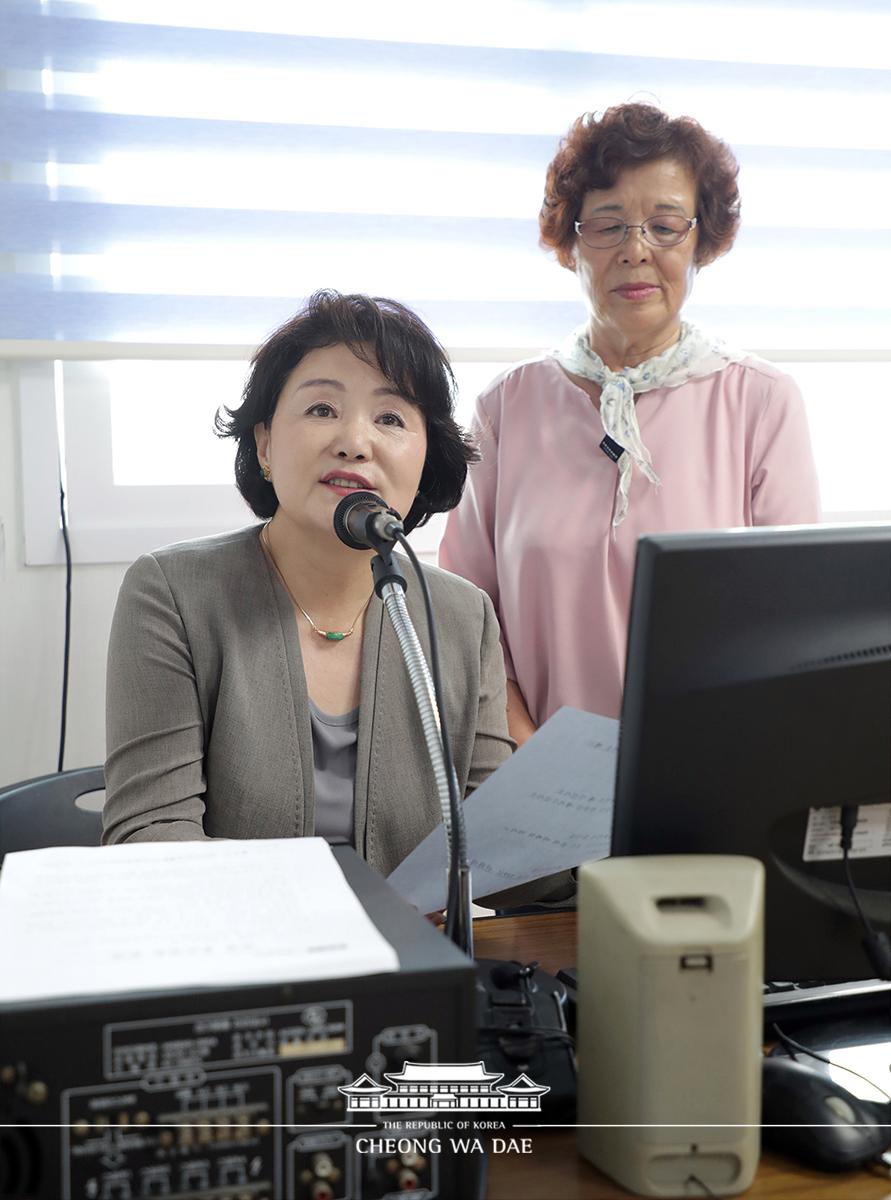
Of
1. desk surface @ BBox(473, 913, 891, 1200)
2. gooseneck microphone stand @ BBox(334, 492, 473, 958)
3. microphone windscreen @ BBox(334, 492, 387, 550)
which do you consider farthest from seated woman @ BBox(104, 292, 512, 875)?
desk surface @ BBox(473, 913, 891, 1200)

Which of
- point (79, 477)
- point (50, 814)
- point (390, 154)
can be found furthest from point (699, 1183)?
point (390, 154)

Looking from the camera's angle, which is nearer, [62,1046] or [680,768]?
[62,1046]

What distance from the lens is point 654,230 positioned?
6.07 ft

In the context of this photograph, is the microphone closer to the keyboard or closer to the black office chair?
the keyboard

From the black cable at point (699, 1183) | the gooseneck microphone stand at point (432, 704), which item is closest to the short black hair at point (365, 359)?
the gooseneck microphone stand at point (432, 704)

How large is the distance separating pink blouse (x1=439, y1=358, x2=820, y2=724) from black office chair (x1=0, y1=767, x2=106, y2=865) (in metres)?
0.68

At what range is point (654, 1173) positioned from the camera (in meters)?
0.73

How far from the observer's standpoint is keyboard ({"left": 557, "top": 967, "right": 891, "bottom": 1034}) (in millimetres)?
980

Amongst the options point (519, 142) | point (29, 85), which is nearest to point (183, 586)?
point (29, 85)

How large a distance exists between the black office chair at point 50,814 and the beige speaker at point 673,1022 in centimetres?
103

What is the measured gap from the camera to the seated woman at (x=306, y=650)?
4.50 ft

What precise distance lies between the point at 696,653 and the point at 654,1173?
323 mm

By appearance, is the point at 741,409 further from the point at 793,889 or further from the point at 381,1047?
the point at 381,1047

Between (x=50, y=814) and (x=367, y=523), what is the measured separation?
2.71 ft
